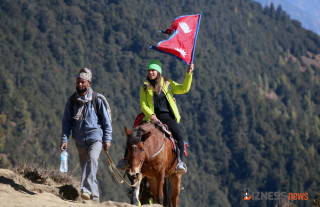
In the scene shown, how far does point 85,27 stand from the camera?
169625 mm

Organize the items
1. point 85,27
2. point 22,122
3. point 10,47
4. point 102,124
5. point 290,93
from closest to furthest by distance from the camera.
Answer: point 102,124 → point 22,122 → point 10,47 → point 85,27 → point 290,93

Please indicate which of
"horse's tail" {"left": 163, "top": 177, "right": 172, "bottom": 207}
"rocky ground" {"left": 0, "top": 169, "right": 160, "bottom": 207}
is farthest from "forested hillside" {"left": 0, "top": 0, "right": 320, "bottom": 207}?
"horse's tail" {"left": 163, "top": 177, "right": 172, "bottom": 207}

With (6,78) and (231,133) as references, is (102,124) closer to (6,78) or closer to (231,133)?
(6,78)

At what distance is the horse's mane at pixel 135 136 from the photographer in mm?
7907

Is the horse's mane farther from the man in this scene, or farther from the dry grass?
the dry grass

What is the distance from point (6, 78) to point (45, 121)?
42.1 ft

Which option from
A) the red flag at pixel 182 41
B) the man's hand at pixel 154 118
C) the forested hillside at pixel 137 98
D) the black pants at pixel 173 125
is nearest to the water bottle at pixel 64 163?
the man's hand at pixel 154 118

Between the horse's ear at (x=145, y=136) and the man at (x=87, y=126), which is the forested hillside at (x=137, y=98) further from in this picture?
the horse's ear at (x=145, y=136)

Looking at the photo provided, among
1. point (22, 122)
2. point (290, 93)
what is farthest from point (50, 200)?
point (290, 93)

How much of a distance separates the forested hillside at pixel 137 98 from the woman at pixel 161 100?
285ft

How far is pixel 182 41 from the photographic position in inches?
413

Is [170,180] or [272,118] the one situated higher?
[272,118]

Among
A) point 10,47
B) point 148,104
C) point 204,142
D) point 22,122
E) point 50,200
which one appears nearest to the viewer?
point 50,200

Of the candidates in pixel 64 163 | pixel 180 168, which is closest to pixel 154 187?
pixel 180 168
